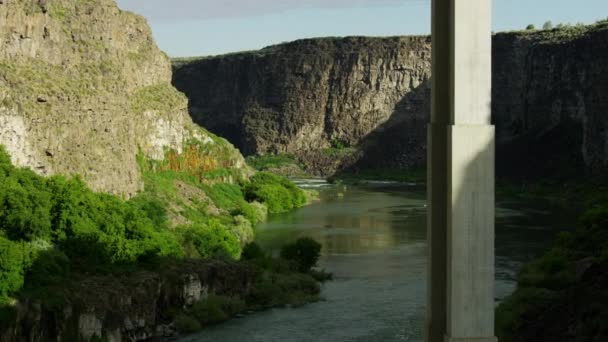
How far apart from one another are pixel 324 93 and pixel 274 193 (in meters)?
79.2

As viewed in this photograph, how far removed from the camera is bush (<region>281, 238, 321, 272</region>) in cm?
5028

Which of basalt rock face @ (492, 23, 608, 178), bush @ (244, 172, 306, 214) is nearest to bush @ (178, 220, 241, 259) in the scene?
bush @ (244, 172, 306, 214)

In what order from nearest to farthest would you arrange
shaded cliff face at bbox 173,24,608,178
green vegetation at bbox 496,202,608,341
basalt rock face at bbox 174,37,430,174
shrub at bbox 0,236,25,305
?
1. green vegetation at bbox 496,202,608,341
2. shrub at bbox 0,236,25,305
3. shaded cliff face at bbox 173,24,608,178
4. basalt rock face at bbox 174,37,430,174

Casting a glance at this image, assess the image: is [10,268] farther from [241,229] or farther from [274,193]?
[274,193]

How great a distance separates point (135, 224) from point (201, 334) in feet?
21.1

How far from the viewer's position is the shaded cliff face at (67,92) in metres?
47.0

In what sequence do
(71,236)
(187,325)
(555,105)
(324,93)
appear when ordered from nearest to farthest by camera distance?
(187,325) < (71,236) < (555,105) < (324,93)

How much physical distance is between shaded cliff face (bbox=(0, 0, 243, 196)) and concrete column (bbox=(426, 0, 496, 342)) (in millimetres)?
31931

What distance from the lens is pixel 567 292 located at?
108ft

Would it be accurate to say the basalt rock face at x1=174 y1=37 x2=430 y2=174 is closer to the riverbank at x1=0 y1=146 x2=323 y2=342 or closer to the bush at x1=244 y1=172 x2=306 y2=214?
the bush at x1=244 y1=172 x2=306 y2=214

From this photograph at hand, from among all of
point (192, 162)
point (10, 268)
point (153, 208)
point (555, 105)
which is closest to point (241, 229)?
point (153, 208)

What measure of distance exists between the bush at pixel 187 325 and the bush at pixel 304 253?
13293 mm

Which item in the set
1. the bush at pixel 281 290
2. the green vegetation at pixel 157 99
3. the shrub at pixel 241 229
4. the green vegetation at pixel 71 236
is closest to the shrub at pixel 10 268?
the green vegetation at pixel 71 236

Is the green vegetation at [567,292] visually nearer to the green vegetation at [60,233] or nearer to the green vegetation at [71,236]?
the green vegetation at [71,236]
